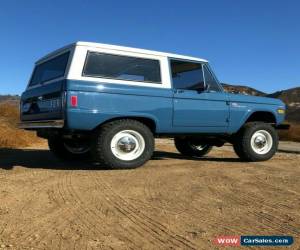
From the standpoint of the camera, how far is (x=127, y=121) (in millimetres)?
7355

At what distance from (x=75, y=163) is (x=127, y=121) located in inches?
67.7

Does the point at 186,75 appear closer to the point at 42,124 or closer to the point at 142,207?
the point at 42,124

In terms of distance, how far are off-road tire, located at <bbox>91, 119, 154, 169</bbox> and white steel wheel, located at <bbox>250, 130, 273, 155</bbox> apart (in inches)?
97.5

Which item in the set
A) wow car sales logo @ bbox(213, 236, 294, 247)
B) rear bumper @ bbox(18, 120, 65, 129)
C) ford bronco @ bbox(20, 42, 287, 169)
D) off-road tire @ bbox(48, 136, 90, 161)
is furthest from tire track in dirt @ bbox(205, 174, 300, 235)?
off-road tire @ bbox(48, 136, 90, 161)

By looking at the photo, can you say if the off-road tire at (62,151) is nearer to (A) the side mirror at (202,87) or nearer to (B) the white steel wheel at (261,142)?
(A) the side mirror at (202,87)

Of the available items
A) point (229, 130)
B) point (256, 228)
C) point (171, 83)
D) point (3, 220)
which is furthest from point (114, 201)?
point (229, 130)

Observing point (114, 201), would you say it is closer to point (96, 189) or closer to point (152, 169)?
point (96, 189)

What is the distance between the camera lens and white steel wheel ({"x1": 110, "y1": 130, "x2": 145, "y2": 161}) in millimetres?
7284

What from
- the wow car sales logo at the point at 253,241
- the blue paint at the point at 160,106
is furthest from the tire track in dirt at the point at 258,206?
the blue paint at the point at 160,106


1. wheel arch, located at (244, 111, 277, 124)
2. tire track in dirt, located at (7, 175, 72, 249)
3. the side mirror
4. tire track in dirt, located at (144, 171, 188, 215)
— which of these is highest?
the side mirror

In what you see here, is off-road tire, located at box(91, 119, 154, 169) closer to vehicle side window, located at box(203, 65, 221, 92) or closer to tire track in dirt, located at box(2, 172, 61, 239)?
tire track in dirt, located at box(2, 172, 61, 239)

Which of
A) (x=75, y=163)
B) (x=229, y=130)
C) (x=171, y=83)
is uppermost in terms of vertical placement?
(x=171, y=83)

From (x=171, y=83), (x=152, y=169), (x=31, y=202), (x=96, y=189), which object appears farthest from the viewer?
(x=171, y=83)

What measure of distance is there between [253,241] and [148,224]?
3.00 ft
